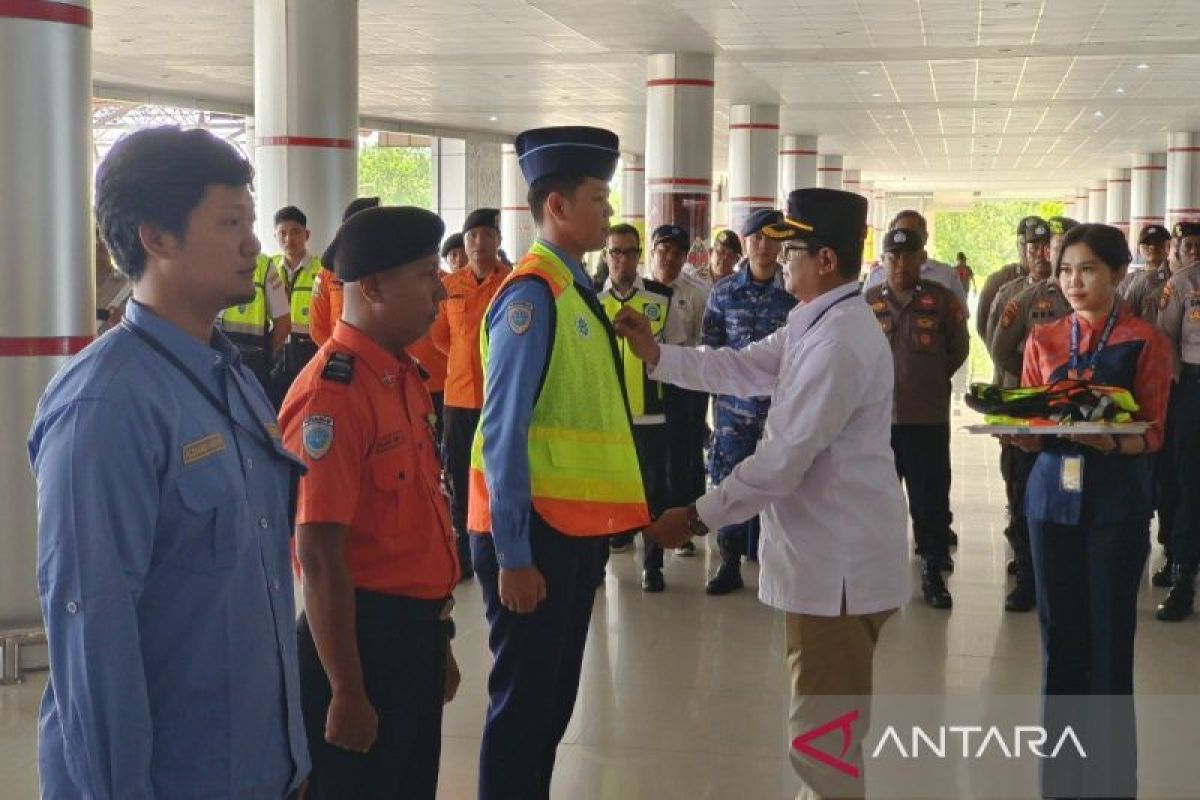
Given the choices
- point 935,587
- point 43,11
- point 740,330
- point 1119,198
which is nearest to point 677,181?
point 740,330

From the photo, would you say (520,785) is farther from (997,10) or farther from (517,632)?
(997,10)

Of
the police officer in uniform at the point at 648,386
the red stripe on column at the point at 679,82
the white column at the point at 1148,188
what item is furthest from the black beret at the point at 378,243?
the white column at the point at 1148,188

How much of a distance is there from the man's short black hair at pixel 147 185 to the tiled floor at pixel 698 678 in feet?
7.91

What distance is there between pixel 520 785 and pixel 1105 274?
77.3 inches

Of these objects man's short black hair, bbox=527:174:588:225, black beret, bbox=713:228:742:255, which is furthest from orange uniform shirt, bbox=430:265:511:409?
man's short black hair, bbox=527:174:588:225

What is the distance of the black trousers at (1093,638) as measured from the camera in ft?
11.3

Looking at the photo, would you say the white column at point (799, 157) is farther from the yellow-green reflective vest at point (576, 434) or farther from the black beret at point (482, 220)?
the yellow-green reflective vest at point (576, 434)

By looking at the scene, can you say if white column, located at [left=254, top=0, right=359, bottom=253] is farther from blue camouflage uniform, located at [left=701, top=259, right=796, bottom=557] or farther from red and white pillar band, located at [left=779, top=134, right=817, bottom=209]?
red and white pillar band, located at [left=779, top=134, right=817, bottom=209]

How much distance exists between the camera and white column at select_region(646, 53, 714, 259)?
A: 15.9 m

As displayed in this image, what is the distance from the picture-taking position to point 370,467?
254cm

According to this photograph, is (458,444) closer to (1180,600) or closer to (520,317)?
(1180,600)

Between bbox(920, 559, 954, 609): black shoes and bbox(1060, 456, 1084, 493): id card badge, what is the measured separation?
9.21 feet

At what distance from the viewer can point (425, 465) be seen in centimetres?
265

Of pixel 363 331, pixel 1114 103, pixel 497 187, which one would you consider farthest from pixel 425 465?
pixel 497 187
